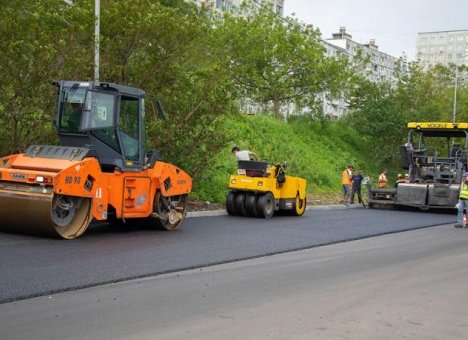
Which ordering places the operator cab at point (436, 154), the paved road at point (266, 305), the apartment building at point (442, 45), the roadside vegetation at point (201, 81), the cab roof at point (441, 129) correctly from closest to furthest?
1. the paved road at point (266, 305)
2. the roadside vegetation at point (201, 81)
3. the operator cab at point (436, 154)
4. the cab roof at point (441, 129)
5. the apartment building at point (442, 45)

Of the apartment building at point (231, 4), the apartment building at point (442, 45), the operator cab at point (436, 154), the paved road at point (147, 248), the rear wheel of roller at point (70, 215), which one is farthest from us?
the apartment building at point (442, 45)

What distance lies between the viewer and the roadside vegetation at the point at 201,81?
13352mm

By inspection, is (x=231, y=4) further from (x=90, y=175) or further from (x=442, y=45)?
(x=442, y=45)

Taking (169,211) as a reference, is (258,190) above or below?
above

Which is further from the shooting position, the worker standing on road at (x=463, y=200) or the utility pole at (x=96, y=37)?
the worker standing on road at (x=463, y=200)

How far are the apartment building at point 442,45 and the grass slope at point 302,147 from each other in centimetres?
9756

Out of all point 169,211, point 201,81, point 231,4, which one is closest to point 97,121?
point 169,211

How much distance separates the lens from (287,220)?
639 inches

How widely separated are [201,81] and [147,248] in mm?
7463

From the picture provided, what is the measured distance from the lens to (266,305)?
668 cm

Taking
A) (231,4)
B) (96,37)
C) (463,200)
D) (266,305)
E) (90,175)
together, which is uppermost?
(231,4)

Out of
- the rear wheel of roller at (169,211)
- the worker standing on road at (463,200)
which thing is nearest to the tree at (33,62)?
the rear wheel of roller at (169,211)

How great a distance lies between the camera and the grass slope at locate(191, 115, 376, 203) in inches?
1081

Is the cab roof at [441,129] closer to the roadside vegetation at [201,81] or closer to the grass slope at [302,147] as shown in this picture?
the grass slope at [302,147]
